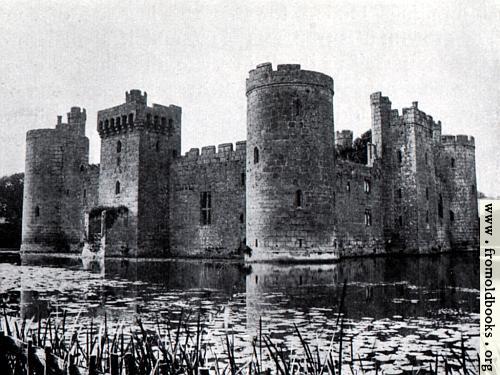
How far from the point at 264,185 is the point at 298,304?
10.9 metres

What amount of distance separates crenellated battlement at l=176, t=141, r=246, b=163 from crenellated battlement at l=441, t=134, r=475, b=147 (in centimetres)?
1388

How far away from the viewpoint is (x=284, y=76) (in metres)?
19.5

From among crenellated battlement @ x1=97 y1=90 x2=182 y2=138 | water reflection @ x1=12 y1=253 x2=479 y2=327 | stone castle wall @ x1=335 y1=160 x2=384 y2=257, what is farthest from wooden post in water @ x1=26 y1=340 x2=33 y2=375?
crenellated battlement @ x1=97 y1=90 x2=182 y2=138

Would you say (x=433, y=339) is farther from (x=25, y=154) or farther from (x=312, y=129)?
(x=25, y=154)

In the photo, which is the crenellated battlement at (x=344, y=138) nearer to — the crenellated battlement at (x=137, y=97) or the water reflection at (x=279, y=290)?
the crenellated battlement at (x=137, y=97)

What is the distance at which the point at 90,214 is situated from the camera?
86.1 feet

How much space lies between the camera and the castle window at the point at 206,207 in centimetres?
2445

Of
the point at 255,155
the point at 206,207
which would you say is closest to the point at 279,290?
the point at 255,155

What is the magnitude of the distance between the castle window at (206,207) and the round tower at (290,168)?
4.74 m

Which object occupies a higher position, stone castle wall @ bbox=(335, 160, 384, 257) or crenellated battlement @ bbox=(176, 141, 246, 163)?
crenellated battlement @ bbox=(176, 141, 246, 163)

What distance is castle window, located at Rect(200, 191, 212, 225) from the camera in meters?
24.5

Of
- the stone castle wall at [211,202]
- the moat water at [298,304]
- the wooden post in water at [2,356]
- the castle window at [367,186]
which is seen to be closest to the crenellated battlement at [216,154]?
the stone castle wall at [211,202]

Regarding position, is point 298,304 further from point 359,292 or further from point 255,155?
point 255,155

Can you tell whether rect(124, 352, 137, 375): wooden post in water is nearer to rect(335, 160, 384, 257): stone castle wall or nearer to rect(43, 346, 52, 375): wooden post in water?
rect(43, 346, 52, 375): wooden post in water
